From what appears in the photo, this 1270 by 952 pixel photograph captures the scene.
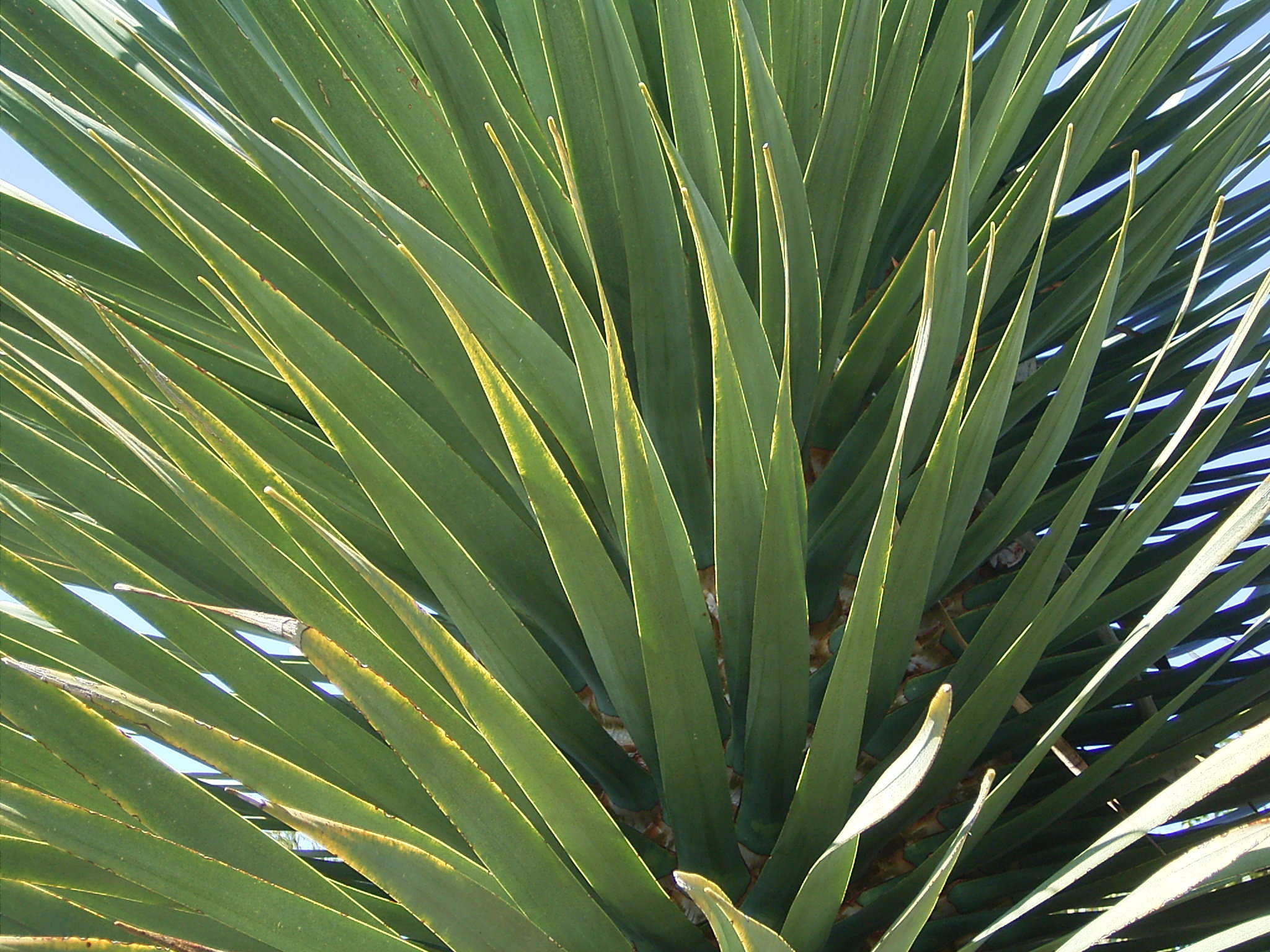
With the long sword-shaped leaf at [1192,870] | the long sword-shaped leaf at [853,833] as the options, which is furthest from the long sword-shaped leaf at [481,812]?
the long sword-shaped leaf at [1192,870]

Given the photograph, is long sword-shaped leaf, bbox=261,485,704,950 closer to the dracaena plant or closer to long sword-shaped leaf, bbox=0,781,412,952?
the dracaena plant

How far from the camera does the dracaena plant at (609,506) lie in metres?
0.53

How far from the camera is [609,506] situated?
797 mm

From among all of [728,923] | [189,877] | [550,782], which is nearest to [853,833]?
[728,923]

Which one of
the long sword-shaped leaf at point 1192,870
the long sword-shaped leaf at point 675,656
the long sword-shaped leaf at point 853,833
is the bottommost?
the long sword-shaped leaf at point 1192,870

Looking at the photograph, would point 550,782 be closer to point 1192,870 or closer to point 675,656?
point 675,656

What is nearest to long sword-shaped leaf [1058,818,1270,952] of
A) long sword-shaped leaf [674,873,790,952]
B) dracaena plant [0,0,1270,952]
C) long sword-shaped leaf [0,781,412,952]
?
dracaena plant [0,0,1270,952]

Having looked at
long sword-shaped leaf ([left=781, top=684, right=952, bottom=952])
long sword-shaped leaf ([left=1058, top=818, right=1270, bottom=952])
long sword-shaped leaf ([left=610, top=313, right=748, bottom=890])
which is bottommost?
long sword-shaped leaf ([left=1058, top=818, right=1270, bottom=952])

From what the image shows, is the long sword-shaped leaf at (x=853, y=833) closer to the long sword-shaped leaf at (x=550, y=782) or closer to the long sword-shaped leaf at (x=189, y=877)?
the long sword-shaped leaf at (x=550, y=782)

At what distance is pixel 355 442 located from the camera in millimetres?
618

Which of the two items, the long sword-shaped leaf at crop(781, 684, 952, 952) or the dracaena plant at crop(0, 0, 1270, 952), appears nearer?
the long sword-shaped leaf at crop(781, 684, 952, 952)

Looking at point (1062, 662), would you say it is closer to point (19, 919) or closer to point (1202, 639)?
point (1202, 639)

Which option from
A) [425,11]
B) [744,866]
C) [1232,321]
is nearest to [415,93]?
[425,11]

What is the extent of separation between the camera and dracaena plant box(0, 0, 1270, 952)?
1.75ft
